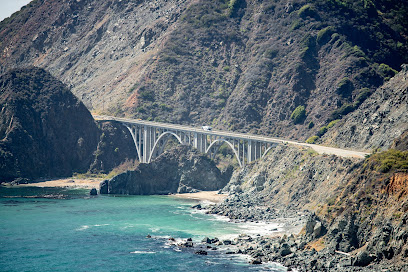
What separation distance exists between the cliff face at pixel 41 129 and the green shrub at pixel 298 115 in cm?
5255

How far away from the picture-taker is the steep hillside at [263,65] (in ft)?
495

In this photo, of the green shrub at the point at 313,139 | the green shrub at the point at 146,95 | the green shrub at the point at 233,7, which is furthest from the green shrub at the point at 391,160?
the green shrub at the point at 233,7

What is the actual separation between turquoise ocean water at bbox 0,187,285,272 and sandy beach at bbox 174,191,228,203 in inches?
150

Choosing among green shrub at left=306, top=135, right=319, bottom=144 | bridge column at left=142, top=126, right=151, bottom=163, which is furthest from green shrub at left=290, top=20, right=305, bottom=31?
bridge column at left=142, top=126, right=151, bottom=163

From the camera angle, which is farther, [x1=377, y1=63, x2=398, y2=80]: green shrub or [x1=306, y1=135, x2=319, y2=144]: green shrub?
[x1=377, y1=63, x2=398, y2=80]: green shrub

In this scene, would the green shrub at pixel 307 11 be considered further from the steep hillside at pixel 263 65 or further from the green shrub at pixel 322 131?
the green shrub at pixel 322 131

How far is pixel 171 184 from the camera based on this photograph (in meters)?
131

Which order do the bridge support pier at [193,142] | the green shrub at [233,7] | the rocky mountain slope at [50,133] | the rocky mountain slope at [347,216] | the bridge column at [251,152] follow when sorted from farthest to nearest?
the green shrub at [233,7] < the rocky mountain slope at [50,133] < the bridge support pier at [193,142] < the bridge column at [251,152] < the rocky mountain slope at [347,216]

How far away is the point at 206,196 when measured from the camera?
4813 inches

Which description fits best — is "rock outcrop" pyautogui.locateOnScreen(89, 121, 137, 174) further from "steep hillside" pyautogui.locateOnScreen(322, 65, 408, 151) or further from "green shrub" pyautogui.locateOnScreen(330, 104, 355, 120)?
"steep hillside" pyautogui.locateOnScreen(322, 65, 408, 151)

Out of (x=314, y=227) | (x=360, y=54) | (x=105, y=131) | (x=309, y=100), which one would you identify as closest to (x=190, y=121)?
(x=105, y=131)

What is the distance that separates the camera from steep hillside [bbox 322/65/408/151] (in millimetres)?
98625

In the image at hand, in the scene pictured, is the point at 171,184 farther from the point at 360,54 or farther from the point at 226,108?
the point at 360,54

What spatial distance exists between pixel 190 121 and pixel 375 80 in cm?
5014
